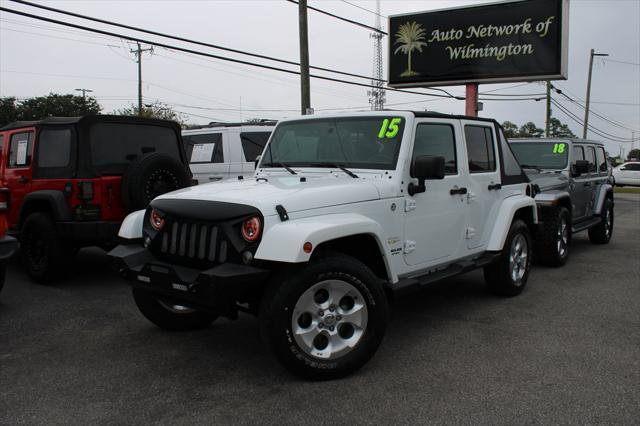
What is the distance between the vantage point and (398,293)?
425 centimetres

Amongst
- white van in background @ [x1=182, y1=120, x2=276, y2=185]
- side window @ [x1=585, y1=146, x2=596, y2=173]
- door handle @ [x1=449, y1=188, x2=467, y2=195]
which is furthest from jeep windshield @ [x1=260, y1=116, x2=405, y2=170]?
side window @ [x1=585, y1=146, x2=596, y2=173]

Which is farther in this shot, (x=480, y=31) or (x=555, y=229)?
(x=480, y=31)

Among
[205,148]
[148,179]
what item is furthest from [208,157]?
[148,179]

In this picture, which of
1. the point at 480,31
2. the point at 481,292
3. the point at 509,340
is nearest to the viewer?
the point at 509,340

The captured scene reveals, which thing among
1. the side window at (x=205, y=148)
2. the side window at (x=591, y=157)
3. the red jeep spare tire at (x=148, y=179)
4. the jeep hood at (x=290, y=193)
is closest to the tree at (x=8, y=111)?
the side window at (x=205, y=148)

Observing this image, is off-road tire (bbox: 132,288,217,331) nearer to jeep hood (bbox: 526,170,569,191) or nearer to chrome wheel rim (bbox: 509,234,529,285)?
chrome wheel rim (bbox: 509,234,529,285)

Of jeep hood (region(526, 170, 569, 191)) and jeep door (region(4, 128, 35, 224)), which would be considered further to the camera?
jeep hood (region(526, 170, 569, 191))

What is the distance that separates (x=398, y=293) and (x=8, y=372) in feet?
9.48

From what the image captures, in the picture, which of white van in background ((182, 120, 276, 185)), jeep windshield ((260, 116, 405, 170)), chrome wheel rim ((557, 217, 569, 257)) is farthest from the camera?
white van in background ((182, 120, 276, 185))

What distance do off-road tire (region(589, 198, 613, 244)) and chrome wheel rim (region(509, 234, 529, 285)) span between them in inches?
171

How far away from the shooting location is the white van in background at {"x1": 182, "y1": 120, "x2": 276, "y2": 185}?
9828 millimetres

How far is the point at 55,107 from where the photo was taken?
141 feet

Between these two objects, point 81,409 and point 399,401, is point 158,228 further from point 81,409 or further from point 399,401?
point 399,401

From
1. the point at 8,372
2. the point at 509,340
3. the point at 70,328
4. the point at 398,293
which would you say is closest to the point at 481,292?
the point at 509,340
